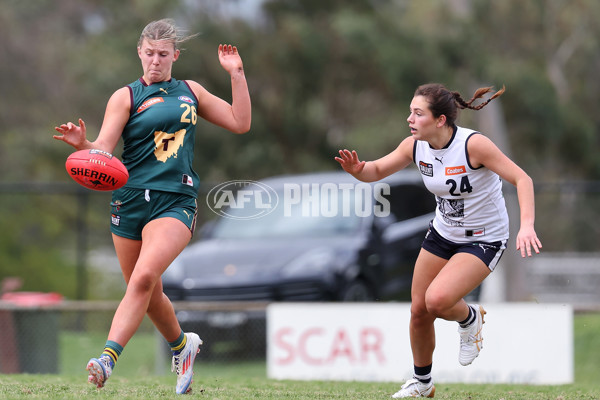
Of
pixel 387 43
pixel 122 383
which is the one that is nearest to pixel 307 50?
pixel 387 43

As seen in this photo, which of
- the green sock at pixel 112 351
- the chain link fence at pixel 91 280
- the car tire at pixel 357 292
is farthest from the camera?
the car tire at pixel 357 292

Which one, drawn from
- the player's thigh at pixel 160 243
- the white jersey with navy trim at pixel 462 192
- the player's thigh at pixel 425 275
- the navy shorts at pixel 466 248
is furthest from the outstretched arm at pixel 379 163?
the player's thigh at pixel 160 243

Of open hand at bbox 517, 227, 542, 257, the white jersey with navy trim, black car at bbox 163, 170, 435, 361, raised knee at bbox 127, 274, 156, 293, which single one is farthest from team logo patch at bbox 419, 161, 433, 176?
black car at bbox 163, 170, 435, 361

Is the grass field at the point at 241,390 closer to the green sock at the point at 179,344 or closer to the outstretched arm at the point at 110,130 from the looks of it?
the green sock at the point at 179,344

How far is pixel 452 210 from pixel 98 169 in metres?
1.96

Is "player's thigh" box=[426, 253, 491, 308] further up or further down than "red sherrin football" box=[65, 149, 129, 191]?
further down

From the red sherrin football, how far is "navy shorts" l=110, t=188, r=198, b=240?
0.16 m

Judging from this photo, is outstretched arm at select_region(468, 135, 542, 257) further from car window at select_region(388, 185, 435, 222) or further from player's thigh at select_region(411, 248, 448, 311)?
car window at select_region(388, 185, 435, 222)

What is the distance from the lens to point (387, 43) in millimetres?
15750

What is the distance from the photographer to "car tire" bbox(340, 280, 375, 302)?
9479 mm

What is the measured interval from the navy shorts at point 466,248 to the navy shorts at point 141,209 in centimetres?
140

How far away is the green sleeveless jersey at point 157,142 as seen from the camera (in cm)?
471

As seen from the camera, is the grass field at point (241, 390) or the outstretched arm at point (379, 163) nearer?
the grass field at point (241, 390)

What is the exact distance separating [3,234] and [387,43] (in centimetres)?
733
